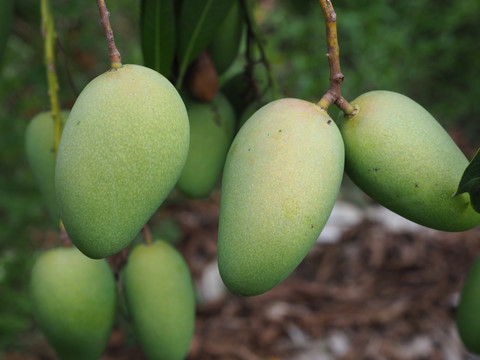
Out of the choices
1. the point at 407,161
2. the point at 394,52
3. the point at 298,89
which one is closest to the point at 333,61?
the point at 407,161

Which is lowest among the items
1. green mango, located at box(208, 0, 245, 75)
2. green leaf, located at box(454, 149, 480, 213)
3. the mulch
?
the mulch

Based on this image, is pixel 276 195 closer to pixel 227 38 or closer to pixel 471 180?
pixel 471 180

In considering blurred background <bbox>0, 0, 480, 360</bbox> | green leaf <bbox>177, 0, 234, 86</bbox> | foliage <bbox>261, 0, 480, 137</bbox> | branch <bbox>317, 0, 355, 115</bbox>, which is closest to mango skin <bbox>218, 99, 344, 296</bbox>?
branch <bbox>317, 0, 355, 115</bbox>

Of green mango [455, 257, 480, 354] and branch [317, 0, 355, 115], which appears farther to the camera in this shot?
green mango [455, 257, 480, 354]

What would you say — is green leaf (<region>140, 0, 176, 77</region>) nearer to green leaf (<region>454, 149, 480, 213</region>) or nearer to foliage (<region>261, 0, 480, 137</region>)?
green leaf (<region>454, 149, 480, 213</region>)

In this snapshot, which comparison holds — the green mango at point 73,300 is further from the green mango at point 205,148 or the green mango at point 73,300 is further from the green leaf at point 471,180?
the green leaf at point 471,180

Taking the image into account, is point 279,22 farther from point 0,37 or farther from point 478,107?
point 0,37

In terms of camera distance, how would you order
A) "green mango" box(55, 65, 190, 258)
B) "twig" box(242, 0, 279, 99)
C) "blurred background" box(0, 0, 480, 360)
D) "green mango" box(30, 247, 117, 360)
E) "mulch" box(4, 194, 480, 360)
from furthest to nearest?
"mulch" box(4, 194, 480, 360), "blurred background" box(0, 0, 480, 360), "twig" box(242, 0, 279, 99), "green mango" box(30, 247, 117, 360), "green mango" box(55, 65, 190, 258)
